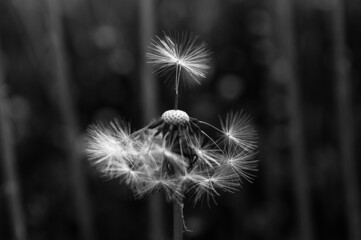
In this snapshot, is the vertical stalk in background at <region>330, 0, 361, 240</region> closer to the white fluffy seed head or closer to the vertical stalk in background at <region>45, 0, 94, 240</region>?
the vertical stalk in background at <region>45, 0, 94, 240</region>

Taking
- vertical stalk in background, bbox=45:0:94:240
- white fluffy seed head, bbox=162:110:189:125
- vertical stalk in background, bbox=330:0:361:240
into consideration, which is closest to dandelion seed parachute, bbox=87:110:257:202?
white fluffy seed head, bbox=162:110:189:125

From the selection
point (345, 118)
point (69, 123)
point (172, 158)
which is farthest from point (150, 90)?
point (172, 158)

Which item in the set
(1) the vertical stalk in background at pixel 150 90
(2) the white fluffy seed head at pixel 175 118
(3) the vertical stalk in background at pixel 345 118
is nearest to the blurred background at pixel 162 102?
(1) the vertical stalk in background at pixel 150 90

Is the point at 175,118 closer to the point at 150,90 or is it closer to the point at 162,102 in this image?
the point at 150,90

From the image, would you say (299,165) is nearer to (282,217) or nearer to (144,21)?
(282,217)

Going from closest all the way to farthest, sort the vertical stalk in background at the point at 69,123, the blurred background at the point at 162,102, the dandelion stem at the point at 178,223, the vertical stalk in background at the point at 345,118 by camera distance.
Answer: the dandelion stem at the point at 178,223 → the vertical stalk in background at the point at 345,118 → the vertical stalk in background at the point at 69,123 → the blurred background at the point at 162,102

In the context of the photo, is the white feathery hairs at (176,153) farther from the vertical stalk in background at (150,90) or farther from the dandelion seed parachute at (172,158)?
the vertical stalk in background at (150,90)
